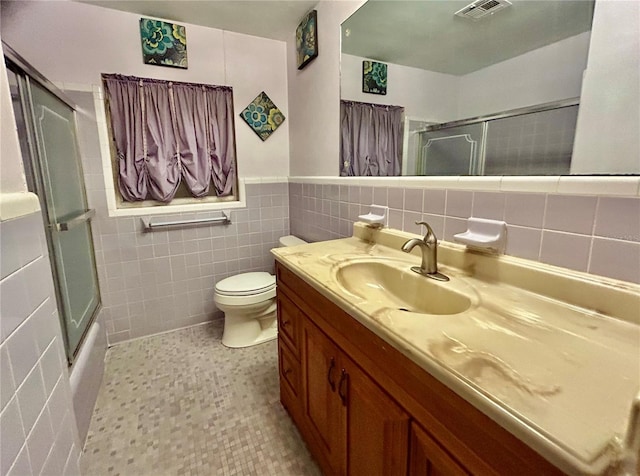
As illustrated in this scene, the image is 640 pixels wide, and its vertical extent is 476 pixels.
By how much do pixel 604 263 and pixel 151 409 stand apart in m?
1.91

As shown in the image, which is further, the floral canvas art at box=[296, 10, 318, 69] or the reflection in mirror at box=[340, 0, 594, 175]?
the floral canvas art at box=[296, 10, 318, 69]

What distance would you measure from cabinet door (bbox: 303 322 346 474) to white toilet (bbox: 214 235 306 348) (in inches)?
33.2

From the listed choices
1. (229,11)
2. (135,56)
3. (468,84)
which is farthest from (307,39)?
(468,84)

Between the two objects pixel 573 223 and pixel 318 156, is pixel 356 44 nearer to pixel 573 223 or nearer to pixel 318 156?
pixel 318 156

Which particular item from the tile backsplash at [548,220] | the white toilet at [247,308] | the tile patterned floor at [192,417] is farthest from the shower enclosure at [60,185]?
the tile backsplash at [548,220]

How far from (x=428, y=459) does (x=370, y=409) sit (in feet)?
0.64

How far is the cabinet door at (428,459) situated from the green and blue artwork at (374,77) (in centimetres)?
151

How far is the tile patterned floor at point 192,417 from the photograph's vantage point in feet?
3.92

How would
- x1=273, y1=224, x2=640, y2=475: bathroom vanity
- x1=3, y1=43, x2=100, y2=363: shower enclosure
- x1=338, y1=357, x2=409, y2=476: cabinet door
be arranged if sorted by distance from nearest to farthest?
x1=273, y1=224, x2=640, y2=475: bathroom vanity, x1=338, y1=357, x2=409, y2=476: cabinet door, x1=3, y1=43, x2=100, y2=363: shower enclosure

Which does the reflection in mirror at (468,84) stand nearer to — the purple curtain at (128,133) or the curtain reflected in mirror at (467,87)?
the curtain reflected in mirror at (467,87)

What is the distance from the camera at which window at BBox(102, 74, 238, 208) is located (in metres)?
1.89

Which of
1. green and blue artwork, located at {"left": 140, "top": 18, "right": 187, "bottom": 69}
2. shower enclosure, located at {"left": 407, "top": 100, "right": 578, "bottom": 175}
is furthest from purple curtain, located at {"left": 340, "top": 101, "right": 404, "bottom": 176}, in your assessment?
green and blue artwork, located at {"left": 140, "top": 18, "right": 187, "bottom": 69}

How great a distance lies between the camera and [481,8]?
1.08 m

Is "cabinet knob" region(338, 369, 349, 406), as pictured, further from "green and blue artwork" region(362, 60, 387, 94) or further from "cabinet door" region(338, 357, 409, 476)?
"green and blue artwork" region(362, 60, 387, 94)
